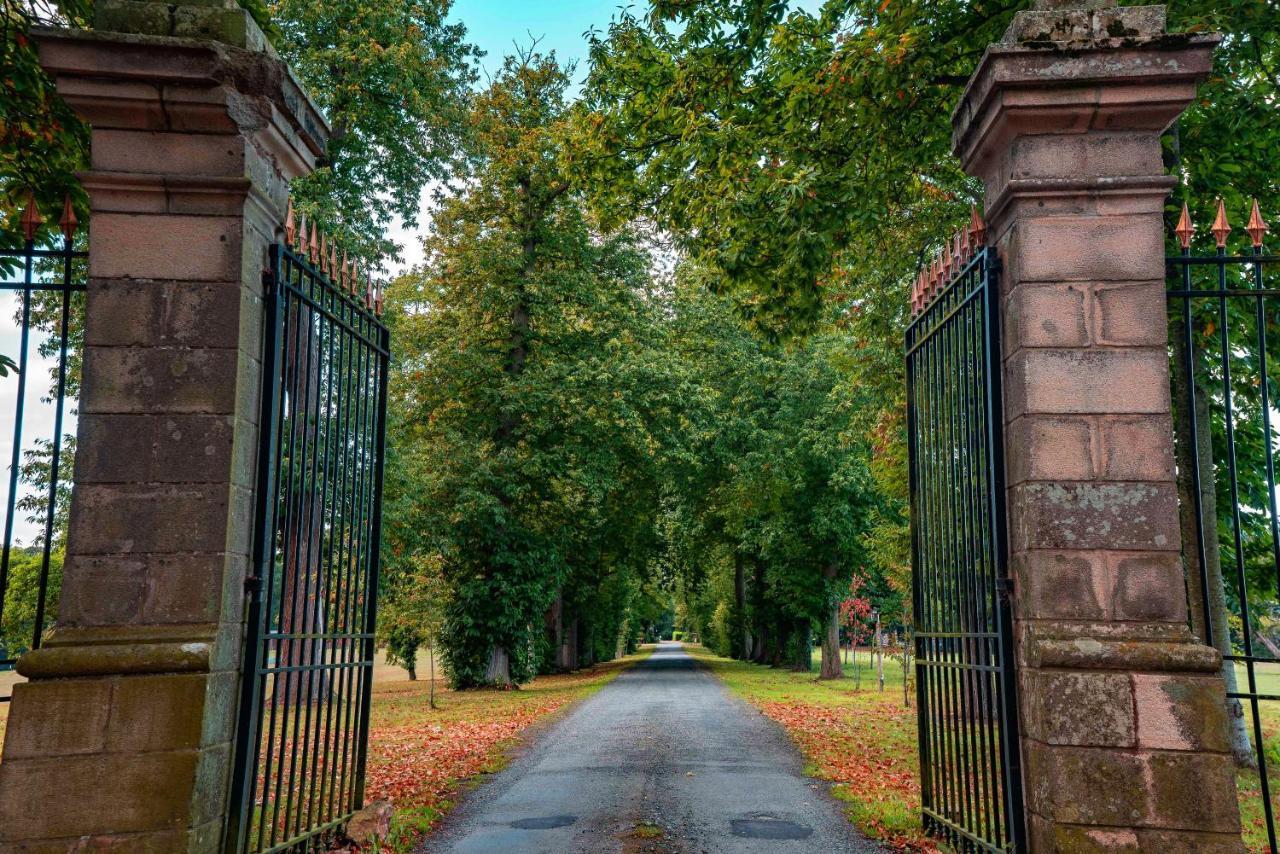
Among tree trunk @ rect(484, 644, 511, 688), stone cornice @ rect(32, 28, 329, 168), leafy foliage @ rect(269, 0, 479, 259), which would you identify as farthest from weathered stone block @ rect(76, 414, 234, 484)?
tree trunk @ rect(484, 644, 511, 688)

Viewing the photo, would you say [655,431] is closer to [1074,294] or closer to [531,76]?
[531,76]

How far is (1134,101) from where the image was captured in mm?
4500

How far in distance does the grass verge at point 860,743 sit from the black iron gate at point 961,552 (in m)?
0.81

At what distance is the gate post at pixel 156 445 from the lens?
13.9ft

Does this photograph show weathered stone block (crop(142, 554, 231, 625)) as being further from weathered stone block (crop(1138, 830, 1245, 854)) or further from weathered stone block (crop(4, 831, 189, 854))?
weathered stone block (crop(1138, 830, 1245, 854))

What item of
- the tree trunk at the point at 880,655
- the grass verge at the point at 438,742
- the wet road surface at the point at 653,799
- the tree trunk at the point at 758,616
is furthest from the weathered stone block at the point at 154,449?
the tree trunk at the point at 758,616

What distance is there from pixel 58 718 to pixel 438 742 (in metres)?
9.59

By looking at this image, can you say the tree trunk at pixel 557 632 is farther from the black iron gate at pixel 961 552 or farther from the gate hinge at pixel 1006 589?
the gate hinge at pixel 1006 589

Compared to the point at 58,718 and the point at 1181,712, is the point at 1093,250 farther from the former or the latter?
the point at 58,718

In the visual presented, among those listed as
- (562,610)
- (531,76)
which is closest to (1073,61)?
(531,76)

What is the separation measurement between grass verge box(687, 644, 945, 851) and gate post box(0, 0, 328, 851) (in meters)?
4.57

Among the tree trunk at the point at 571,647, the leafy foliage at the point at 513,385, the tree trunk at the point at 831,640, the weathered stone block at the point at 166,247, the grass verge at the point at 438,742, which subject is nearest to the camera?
the weathered stone block at the point at 166,247

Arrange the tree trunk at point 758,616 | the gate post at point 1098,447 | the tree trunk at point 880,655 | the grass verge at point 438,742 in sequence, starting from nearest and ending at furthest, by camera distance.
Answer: the gate post at point 1098,447 → the grass verge at point 438,742 → the tree trunk at point 880,655 → the tree trunk at point 758,616

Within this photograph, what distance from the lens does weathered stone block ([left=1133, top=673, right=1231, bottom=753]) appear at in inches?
165
